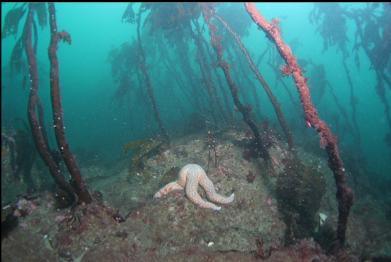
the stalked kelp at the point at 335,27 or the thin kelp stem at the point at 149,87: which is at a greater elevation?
the stalked kelp at the point at 335,27

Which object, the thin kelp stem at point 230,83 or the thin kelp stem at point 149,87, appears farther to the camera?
the thin kelp stem at point 149,87

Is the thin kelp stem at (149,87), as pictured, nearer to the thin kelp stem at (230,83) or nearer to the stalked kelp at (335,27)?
the thin kelp stem at (230,83)

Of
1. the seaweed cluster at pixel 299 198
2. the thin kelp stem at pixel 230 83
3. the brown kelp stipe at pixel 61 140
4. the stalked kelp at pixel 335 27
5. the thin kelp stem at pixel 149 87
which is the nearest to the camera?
the brown kelp stipe at pixel 61 140

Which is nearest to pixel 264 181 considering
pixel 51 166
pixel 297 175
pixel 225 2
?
pixel 297 175

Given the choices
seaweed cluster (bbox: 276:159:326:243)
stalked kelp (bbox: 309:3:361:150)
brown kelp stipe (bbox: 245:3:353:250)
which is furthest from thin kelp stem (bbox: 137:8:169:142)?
stalked kelp (bbox: 309:3:361:150)

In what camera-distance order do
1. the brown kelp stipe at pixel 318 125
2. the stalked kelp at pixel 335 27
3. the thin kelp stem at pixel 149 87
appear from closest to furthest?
the brown kelp stipe at pixel 318 125 < the thin kelp stem at pixel 149 87 < the stalked kelp at pixel 335 27

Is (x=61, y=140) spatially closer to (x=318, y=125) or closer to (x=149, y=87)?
(x=318, y=125)

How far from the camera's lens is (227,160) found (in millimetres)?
9812

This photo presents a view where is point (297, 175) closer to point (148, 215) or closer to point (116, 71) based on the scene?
point (148, 215)

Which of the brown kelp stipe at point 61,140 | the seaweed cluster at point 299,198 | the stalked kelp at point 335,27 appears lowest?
the seaweed cluster at point 299,198

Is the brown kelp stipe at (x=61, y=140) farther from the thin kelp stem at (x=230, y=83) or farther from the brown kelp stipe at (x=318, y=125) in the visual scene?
the brown kelp stipe at (x=318, y=125)

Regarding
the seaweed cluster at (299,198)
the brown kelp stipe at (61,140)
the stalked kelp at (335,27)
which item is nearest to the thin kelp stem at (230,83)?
the seaweed cluster at (299,198)

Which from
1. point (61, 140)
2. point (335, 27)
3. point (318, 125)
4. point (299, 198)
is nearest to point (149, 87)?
point (61, 140)

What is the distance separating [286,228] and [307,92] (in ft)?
11.1
